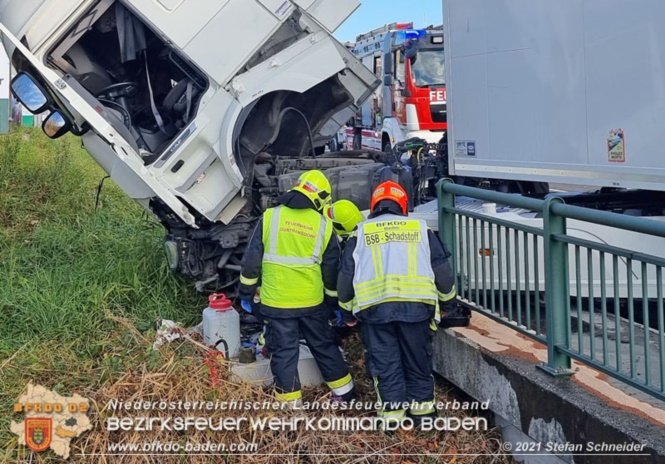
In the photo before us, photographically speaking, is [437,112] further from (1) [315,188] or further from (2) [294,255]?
(2) [294,255]

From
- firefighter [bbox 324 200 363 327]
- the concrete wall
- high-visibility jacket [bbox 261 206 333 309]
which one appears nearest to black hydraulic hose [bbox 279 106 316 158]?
firefighter [bbox 324 200 363 327]

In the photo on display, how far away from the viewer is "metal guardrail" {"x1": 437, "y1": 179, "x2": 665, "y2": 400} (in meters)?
3.38

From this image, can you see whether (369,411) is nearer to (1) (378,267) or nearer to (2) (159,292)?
(1) (378,267)

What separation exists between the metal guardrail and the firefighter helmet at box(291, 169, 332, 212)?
76 cm

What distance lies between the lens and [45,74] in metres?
5.54

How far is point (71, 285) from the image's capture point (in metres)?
6.37

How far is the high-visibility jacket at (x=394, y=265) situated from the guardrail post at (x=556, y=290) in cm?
72

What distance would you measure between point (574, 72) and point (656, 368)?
1.98 meters

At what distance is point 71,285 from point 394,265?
10.3 feet

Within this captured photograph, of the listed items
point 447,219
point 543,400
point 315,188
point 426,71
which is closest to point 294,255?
point 315,188

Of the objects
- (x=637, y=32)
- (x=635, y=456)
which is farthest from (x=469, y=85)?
(x=635, y=456)

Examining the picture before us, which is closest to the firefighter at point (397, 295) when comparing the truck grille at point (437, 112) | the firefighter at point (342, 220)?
the firefighter at point (342, 220)

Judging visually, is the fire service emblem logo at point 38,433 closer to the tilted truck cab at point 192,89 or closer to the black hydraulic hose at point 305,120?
the tilted truck cab at point 192,89

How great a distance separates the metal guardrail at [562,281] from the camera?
3.38 meters
